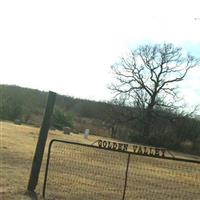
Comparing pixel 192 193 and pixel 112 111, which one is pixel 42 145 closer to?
pixel 192 193

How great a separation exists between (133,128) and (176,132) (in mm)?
5843

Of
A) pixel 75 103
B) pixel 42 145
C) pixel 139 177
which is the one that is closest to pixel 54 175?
pixel 42 145

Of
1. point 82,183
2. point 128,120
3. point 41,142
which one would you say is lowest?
point 82,183

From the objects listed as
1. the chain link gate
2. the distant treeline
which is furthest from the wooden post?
the distant treeline

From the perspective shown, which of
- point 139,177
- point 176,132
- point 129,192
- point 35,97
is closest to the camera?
point 129,192

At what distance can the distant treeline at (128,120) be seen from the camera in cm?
6745

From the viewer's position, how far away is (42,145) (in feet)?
38.0

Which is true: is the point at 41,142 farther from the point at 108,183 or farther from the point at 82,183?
the point at 108,183

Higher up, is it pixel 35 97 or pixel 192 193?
pixel 35 97

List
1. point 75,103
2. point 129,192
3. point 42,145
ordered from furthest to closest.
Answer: point 75,103
point 129,192
point 42,145

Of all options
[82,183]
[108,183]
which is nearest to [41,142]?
[82,183]

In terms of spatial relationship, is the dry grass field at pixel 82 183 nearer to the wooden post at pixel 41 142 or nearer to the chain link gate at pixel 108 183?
the chain link gate at pixel 108 183

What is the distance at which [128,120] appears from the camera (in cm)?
7406

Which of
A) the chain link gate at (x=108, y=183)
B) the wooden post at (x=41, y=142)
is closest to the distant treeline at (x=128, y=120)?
the chain link gate at (x=108, y=183)
